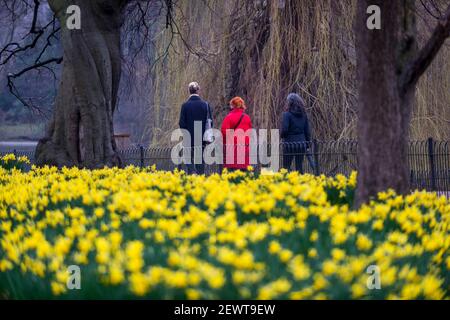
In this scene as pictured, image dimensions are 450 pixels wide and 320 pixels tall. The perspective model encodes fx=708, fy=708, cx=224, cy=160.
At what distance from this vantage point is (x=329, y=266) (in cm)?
268

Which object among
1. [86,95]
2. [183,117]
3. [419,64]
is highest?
[86,95]

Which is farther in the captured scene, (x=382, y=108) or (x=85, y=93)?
(x=85, y=93)

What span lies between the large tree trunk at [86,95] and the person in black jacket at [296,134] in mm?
3378

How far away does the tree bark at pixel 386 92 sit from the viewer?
15.1 feet

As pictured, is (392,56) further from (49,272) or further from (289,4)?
(289,4)

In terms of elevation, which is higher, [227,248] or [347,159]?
[347,159]

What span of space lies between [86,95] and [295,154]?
4666 millimetres

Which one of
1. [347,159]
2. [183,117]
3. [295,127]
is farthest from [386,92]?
[347,159]

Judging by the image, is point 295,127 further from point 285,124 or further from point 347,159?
point 347,159

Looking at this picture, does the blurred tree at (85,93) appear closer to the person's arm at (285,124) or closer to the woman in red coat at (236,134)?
the woman in red coat at (236,134)

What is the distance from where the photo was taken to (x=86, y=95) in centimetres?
952

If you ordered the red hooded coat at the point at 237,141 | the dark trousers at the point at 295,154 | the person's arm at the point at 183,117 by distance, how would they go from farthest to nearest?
1. the dark trousers at the point at 295,154
2. the person's arm at the point at 183,117
3. the red hooded coat at the point at 237,141

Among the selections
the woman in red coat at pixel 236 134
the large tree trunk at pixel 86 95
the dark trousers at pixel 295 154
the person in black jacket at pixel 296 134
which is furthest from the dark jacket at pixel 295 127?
the large tree trunk at pixel 86 95

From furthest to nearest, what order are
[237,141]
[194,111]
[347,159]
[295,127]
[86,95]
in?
[347,159] < [295,127] < [194,111] < [237,141] < [86,95]
